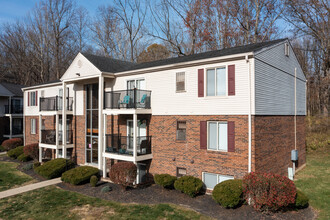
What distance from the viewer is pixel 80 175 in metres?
14.9

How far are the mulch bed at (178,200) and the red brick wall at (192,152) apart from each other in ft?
4.46

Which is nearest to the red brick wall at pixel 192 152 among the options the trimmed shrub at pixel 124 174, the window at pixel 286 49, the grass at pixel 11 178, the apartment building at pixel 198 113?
the apartment building at pixel 198 113

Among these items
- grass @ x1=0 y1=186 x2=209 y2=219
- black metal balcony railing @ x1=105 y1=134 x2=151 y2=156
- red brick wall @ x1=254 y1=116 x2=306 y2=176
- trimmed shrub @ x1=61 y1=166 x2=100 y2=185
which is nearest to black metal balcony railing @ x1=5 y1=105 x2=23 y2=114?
trimmed shrub @ x1=61 y1=166 x2=100 y2=185

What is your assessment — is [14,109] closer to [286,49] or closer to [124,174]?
[124,174]

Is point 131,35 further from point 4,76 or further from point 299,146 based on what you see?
point 299,146

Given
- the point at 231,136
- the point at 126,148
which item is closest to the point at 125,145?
the point at 126,148

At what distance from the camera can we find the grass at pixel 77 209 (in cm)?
1015

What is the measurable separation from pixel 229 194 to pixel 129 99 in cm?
781

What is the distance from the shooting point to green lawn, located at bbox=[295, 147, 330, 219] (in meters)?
10.5

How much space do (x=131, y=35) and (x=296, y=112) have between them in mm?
26335

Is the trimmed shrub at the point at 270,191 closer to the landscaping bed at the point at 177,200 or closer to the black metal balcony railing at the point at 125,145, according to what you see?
the landscaping bed at the point at 177,200

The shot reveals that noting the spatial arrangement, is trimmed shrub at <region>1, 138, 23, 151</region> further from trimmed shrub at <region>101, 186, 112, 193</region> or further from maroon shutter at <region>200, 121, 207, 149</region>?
maroon shutter at <region>200, 121, 207, 149</region>

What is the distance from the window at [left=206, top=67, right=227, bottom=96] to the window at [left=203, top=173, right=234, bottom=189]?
13.4 feet

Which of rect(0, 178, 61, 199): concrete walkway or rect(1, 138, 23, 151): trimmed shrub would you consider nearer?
rect(0, 178, 61, 199): concrete walkway
